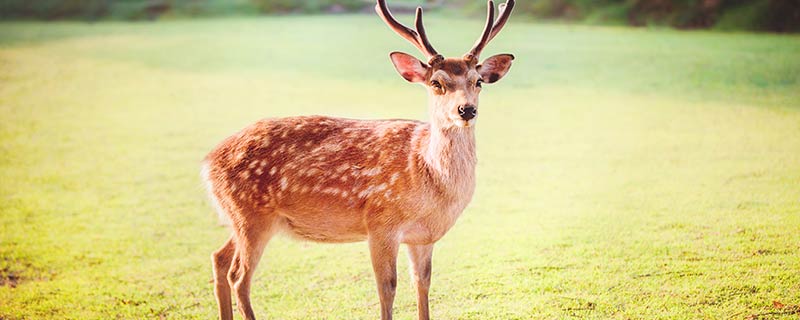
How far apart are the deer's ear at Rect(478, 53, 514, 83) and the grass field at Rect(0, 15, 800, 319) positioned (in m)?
1.13

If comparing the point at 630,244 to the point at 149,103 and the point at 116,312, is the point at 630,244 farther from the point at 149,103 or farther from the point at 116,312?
the point at 149,103

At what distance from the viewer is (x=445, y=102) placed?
3201mm

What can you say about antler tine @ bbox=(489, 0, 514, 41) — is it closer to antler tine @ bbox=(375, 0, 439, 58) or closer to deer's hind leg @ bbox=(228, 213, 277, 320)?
antler tine @ bbox=(375, 0, 439, 58)

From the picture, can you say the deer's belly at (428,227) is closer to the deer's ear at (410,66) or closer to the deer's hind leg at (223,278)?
the deer's ear at (410,66)

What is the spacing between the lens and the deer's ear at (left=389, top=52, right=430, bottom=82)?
3365 mm

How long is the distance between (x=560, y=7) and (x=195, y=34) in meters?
5.76

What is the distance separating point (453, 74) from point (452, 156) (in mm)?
335

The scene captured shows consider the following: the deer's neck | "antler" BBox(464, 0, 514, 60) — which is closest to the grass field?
the deer's neck

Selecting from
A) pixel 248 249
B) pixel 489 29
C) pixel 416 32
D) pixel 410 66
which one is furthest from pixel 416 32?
pixel 248 249

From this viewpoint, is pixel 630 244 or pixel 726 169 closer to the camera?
pixel 630 244

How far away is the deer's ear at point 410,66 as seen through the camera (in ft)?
11.0

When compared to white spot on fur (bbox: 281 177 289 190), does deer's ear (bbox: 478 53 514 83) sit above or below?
above

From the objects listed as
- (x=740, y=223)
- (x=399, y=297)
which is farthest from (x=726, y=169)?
(x=399, y=297)

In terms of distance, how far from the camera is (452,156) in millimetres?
3279
